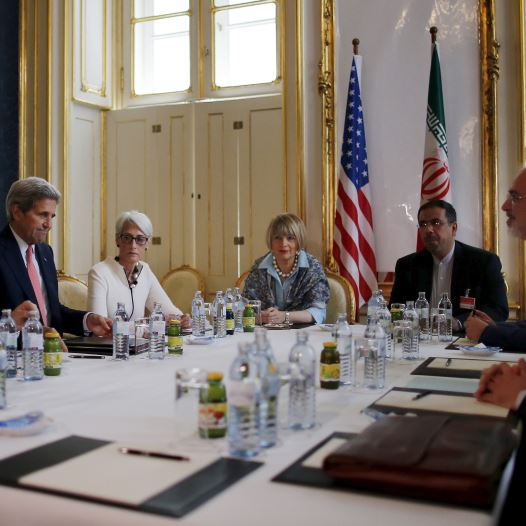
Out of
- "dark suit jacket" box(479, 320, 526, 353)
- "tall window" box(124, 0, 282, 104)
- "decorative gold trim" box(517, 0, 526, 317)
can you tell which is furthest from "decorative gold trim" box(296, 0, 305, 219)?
"dark suit jacket" box(479, 320, 526, 353)

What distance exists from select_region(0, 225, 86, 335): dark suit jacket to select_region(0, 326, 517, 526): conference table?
30.7 inches

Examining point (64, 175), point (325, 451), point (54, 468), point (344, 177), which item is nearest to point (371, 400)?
point (325, 451)

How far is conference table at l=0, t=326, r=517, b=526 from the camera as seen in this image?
101 centimetres

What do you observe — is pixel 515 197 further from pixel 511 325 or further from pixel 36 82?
pixel 36 82

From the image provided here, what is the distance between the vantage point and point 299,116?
5078 millimetres

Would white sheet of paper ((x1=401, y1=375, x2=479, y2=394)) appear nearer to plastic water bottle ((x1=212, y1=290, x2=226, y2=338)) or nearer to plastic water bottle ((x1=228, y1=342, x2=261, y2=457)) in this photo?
plastic water bottle ((x1=228, y1=342, x2=261, y2=457))

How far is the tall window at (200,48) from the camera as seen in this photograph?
562 centimetres

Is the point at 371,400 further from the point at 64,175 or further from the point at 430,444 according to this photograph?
the point at 64,175

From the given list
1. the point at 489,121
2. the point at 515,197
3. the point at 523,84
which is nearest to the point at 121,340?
the point at 515,197

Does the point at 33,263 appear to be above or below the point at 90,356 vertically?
above

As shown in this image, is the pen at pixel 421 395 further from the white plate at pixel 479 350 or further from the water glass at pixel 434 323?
the water glass at pixel 434 323

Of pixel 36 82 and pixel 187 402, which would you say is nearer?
pixel 187 402

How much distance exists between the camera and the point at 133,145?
19.3ft

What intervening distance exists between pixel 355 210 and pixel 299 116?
2.81ft
